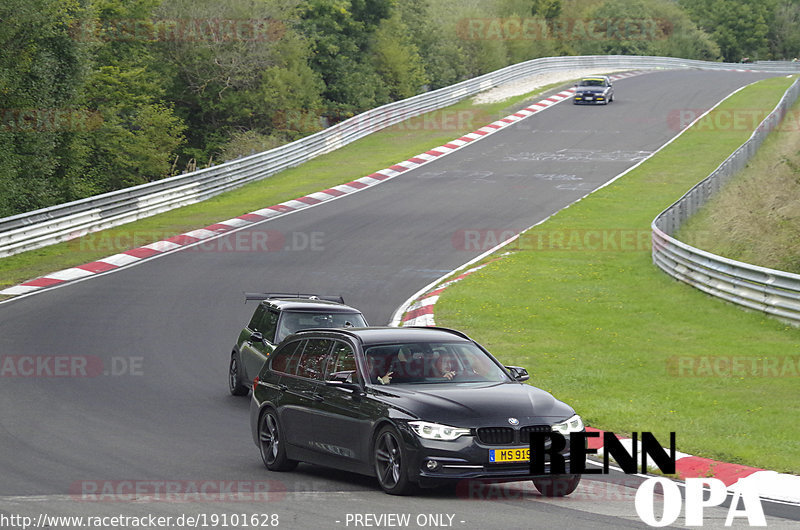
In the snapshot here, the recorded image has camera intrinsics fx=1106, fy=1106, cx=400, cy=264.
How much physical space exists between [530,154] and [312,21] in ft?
71.1

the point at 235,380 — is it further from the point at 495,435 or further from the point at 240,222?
the point at 240,222

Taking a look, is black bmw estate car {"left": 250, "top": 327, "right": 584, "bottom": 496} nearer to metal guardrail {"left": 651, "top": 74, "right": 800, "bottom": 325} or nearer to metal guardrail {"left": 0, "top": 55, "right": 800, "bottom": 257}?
metal guardrail {"left": 651, "top": 74, "right": 800, "bottom": 325}

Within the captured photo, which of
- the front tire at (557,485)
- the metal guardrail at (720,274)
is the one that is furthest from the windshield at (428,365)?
the metal guardrail at (720,274)

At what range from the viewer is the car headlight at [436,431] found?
30.7ft

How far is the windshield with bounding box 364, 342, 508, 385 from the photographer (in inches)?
414

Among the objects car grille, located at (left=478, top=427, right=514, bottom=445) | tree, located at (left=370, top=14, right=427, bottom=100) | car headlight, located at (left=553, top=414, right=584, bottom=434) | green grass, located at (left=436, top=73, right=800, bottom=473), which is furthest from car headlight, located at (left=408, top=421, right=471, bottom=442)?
tree, located at (left=370, top=14, right=427, bottom=100)

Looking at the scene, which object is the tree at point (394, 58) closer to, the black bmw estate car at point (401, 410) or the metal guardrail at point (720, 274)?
the metal guardrail at point (720, 274)

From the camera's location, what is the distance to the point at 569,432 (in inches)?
379

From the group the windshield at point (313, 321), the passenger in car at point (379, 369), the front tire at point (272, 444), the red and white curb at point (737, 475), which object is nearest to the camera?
the red and white curb at point (737, 475)

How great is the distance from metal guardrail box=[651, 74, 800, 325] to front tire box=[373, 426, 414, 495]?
11.4 meters

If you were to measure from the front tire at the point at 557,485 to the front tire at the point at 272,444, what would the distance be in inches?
110

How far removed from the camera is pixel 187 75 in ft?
177

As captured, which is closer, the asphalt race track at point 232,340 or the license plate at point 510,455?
the license plate at point 510,455

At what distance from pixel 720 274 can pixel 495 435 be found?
46.1 ft
